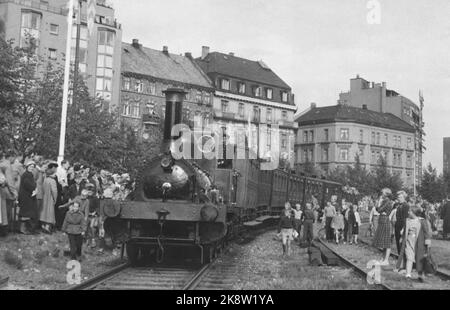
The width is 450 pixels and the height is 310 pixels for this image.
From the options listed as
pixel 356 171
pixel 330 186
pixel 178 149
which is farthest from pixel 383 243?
pixel 356 171

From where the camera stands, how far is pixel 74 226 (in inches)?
519

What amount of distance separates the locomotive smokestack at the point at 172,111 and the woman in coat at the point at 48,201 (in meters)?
3.91

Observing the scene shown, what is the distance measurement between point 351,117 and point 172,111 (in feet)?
233

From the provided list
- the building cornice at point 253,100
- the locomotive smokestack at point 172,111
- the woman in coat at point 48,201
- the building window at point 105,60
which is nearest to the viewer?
the locomotive smokestack at point 172,111

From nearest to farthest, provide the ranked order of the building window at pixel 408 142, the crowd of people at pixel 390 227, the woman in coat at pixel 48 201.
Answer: the crowd of people at pixel 390 227 < the woman in coat at pixel 48 201 < the building window at pixel 408 142

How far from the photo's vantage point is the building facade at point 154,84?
193 feet

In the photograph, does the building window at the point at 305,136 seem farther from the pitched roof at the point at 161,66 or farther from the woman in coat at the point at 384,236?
the woman in coat at the point at 384,236

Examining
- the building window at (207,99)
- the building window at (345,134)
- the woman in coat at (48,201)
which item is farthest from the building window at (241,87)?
the woman in coat at (48,201)

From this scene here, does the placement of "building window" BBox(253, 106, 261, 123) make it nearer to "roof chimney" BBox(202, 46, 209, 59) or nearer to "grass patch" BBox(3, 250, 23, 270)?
"roof chimney" BBox(202, 46, 209, 59)

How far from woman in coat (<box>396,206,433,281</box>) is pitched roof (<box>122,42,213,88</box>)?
48.3 meters

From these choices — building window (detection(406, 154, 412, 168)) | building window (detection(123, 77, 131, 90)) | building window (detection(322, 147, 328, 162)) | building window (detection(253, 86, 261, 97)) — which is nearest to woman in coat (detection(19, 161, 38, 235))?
building window (detection(123, 77, 131, 90))

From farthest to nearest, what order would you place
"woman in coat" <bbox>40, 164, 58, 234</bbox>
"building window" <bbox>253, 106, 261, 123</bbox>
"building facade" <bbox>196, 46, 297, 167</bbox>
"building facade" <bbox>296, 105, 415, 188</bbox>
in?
"building facade" <bbox>296, 105, 415, 188</bbox> → "building window" <bbox>253, 106, 261, 123</bbox> → "building facade" <bbox>196, 46, 297, 167</bbox> → "woman in coat" <bbox>40, 164, 58, 234</bbox>

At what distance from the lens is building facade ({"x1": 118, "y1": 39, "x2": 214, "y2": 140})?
5869 cm
